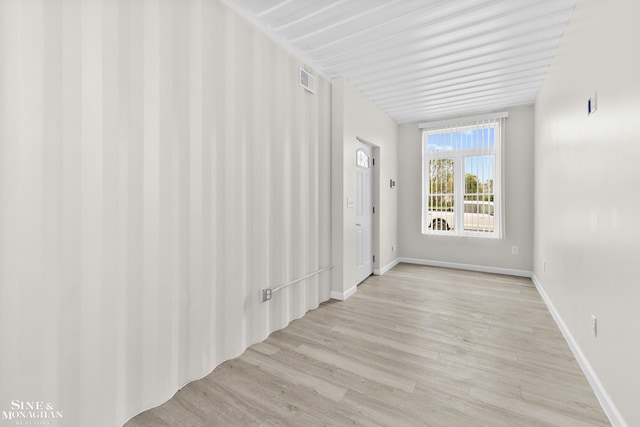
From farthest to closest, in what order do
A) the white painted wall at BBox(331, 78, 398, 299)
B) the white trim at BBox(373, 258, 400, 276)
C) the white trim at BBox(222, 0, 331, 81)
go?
1. the white trim at BBox(373, 258, 400, 276)
2. the white painted wall at BBox(331, 78, 398, 299)
3. the white trim at BBox(222, 0, 331, 81)

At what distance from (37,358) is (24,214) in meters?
0.65

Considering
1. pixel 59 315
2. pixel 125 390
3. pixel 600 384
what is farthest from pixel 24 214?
pixel 600 384

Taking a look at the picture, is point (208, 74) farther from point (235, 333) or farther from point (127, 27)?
point (235, 333)

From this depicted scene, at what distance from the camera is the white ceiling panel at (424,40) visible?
7.24 ft

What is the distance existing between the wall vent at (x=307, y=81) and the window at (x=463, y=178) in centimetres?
299

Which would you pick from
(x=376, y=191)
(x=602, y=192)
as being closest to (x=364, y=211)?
(x=376, y=191)

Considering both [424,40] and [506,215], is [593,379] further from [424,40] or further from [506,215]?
[506,215]

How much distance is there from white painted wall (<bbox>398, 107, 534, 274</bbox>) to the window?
0.13m

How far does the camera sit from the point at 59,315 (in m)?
1.29

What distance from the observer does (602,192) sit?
174cm

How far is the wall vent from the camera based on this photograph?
292 cm

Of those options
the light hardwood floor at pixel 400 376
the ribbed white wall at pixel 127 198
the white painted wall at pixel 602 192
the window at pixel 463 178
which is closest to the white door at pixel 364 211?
the light hardwood floor at pixel 400 376

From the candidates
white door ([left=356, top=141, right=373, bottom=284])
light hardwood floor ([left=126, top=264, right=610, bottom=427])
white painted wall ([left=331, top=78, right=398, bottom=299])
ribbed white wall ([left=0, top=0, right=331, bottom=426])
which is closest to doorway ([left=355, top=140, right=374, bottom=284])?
white door ([left=356, top=141, right=373, bottom=284])

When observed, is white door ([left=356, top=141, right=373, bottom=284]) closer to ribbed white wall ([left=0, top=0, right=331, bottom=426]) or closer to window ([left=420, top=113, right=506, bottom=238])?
window ([left=420, top=113, right=506, bottom=238])
